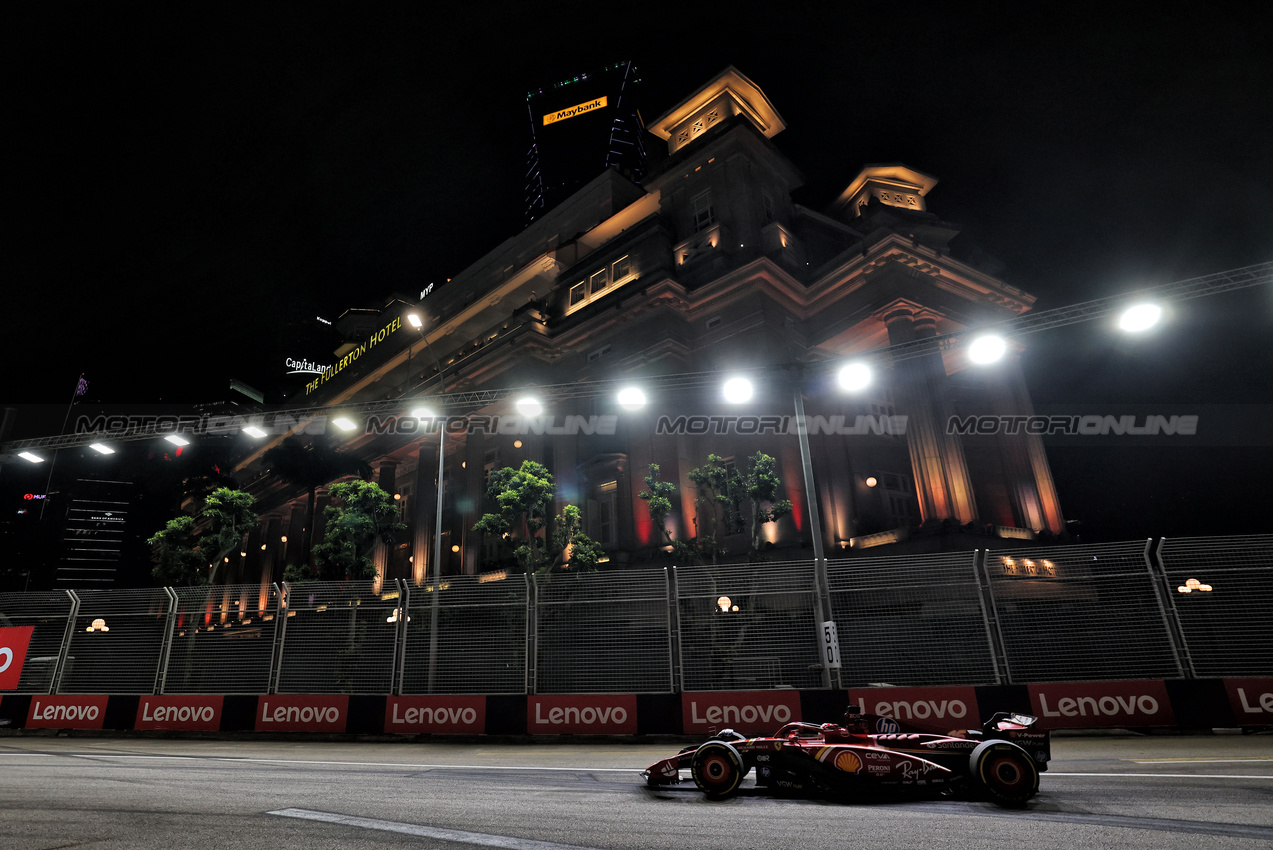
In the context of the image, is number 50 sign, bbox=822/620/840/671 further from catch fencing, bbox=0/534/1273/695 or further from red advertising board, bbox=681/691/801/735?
red advertising board, bbox=681/691/801/735

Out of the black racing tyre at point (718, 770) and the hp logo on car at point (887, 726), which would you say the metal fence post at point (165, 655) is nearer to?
the black racing tyre at point (718, 770)

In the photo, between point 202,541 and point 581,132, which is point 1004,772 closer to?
point 202,541

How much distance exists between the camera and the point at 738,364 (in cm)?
3183

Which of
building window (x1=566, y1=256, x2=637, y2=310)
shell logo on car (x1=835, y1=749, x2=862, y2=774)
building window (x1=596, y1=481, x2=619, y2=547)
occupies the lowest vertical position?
shell logo on car (x1=835, y1=749, x2=862, y2=774)

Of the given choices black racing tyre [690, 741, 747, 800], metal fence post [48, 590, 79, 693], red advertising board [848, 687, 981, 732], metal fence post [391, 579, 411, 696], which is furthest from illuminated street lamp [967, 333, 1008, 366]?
metal fence post [48, 590, 79, 693]

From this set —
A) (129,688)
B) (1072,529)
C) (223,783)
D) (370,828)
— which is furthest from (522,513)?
(1072,529)

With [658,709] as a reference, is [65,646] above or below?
above

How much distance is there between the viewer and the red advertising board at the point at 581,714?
1285 cm

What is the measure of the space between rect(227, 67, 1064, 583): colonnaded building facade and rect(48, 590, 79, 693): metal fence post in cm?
813

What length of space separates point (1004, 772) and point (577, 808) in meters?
4.35

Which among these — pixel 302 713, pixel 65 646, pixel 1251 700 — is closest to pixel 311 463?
pixel 65 646

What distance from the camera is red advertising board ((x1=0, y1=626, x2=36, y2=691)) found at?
16.1m

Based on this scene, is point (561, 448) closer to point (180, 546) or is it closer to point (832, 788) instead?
point (180, 546)

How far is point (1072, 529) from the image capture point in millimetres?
35594
